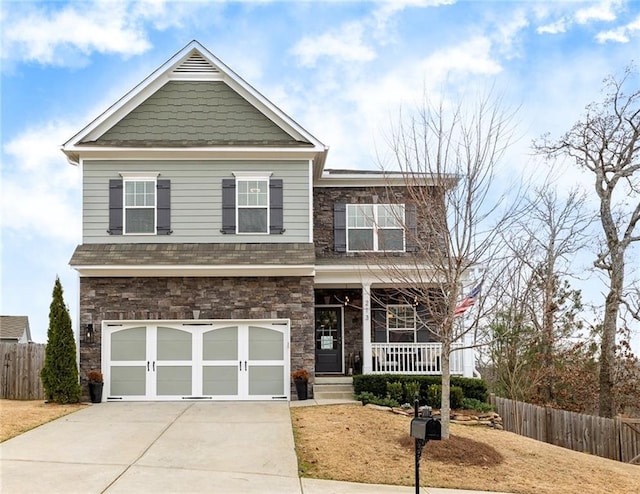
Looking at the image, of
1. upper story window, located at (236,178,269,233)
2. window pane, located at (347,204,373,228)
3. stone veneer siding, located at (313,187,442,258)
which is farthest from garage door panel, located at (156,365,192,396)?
window pane, located at (347,204,373,228)

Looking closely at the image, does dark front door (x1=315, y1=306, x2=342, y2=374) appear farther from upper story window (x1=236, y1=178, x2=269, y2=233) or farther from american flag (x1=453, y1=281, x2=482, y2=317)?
american flag (x1=453, y1=281, x2=482, y2=317)

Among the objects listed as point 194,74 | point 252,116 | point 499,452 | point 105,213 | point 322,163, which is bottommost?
point 499,452

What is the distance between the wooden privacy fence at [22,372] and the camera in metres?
16.9

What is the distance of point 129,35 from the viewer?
45.1ft

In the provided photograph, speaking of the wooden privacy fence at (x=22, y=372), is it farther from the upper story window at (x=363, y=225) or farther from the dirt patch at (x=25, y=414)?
the upper story window at (x=363, y=225)

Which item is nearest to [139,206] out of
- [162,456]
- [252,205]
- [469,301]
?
[252,205]

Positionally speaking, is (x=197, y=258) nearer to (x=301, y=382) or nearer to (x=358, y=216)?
(x=301, y=382)

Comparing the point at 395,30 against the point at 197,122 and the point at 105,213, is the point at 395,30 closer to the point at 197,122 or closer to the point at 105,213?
the point at 197,122

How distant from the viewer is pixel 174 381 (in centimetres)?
1586

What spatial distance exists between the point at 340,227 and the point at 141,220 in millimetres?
5324

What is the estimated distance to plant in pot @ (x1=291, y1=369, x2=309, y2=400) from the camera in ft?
50.6

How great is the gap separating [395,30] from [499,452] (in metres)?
8.34

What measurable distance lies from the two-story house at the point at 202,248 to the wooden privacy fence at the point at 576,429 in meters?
1.70

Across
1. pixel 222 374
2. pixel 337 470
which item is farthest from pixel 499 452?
pixel 222 374
